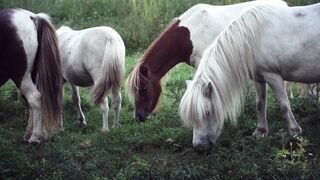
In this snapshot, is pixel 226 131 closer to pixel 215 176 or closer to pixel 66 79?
pixel 215 176

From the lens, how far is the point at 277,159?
15.5ft

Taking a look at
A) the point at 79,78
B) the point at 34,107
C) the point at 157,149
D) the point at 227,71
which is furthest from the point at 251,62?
the point at 79,78

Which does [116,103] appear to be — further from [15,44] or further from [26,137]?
[15,44]

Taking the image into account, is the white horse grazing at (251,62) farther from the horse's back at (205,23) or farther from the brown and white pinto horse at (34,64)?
the brown and white pinto horse at (34,64)

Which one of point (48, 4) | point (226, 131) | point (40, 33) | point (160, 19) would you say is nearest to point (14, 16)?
point (40, 33)

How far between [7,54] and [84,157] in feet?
5.27

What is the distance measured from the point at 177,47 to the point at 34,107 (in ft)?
6.81

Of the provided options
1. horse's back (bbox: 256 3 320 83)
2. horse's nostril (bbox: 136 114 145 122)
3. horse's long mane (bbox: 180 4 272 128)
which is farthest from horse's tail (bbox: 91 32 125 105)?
horse's back (bbox: 256 3 320 83)

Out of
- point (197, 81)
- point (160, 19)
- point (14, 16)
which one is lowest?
point (160, 19)

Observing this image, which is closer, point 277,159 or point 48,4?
point 277,159

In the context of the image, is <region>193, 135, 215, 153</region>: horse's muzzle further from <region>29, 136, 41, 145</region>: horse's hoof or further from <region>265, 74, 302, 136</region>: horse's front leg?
<region>29, 136, 41, 145</region>: horse's hoof

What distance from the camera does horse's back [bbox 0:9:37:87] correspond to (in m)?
5.83

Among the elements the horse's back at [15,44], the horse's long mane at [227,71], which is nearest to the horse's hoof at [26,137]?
the horse's back at [15,44]

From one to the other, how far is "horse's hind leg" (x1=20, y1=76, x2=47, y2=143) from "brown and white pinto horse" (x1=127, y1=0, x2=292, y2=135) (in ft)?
4.26
